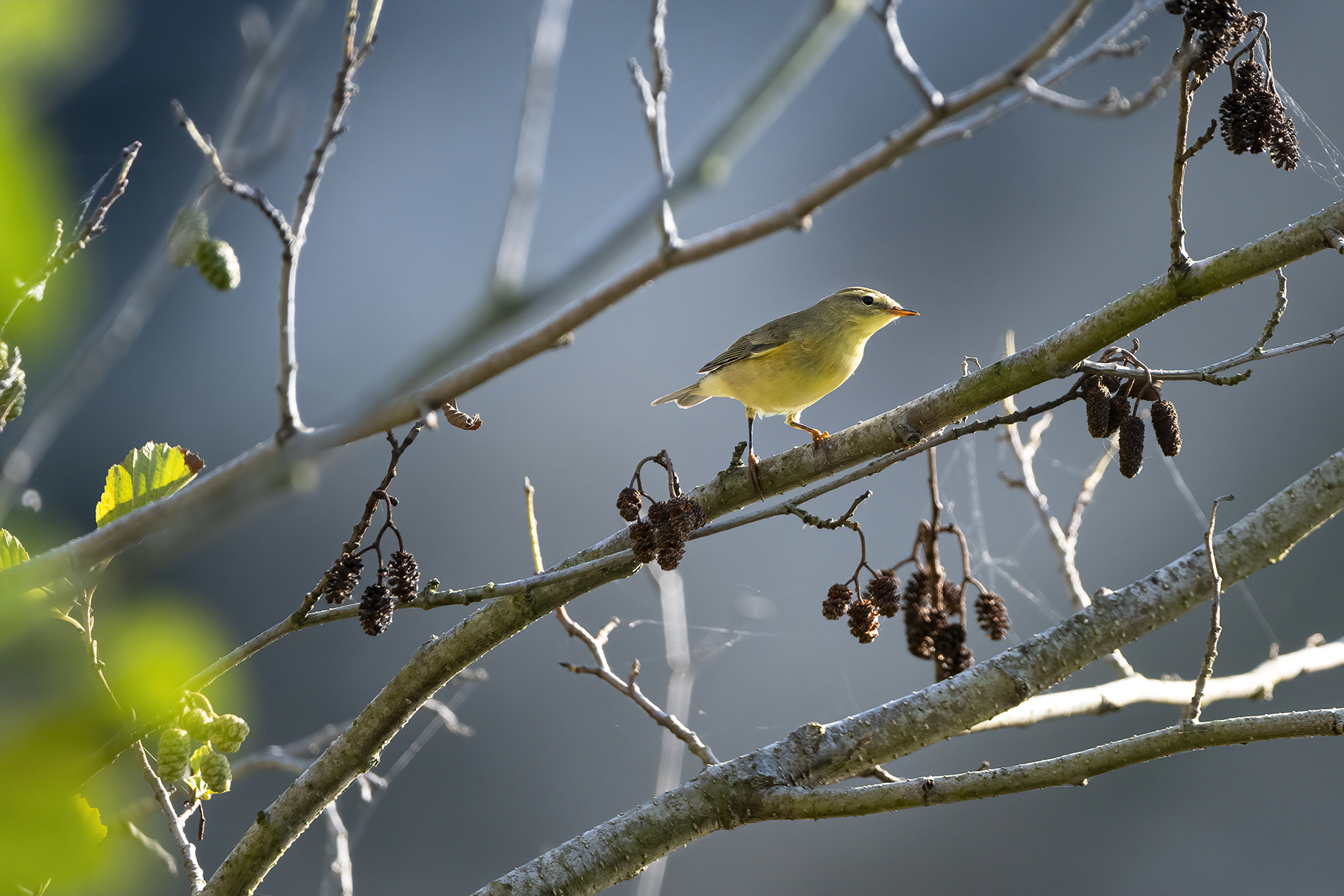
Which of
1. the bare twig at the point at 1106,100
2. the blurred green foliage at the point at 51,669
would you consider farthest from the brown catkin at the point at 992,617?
the blurred green foliage at the point at 51,669

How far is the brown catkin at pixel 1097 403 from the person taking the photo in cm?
97

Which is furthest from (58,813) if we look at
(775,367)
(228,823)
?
(228,823)

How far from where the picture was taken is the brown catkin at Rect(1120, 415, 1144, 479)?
100 centimetres

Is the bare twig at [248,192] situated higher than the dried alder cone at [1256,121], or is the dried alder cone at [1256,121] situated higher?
the dried alder cone at [1256,121]

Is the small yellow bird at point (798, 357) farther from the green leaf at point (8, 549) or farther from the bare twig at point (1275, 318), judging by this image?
the green leaf at point (8, 549)

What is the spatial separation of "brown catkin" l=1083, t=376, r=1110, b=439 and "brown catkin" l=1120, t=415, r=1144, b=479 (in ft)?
0.11

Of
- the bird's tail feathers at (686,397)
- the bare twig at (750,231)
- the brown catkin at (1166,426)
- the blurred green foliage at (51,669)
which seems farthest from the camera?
the bird's tail feathers at (686,397)

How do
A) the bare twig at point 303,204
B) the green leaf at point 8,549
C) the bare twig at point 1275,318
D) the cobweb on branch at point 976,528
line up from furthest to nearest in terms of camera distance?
the cobweb on branch at point 976,528
the bare twig at point 1275,318
the green leaf at point 8,549
the bare twig at point 303,204

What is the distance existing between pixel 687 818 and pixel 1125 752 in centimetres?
44

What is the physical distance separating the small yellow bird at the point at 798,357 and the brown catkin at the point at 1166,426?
0.89 metres

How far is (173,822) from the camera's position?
3.21 feet

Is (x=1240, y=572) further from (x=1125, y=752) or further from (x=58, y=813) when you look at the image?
(x=58, y=813)

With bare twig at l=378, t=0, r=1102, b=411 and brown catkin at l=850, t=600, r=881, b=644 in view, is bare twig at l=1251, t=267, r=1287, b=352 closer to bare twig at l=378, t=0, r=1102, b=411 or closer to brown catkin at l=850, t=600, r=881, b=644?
brown catkin at l=850, t=600, r=881, b=644

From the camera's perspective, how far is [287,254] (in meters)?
0.51
